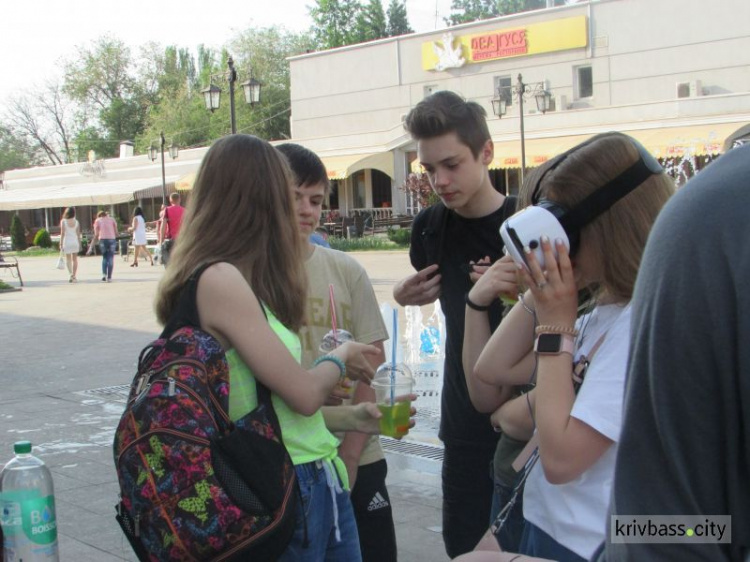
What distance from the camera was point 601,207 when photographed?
6.17 ft

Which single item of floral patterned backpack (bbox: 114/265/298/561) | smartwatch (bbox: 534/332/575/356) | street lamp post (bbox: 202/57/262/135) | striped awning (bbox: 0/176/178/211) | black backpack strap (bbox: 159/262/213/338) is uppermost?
street lamp post (bbox: 202/57/262/135)

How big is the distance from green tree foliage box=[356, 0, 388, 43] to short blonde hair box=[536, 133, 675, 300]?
7655cm

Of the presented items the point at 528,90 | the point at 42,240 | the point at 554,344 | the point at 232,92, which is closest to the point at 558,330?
the point at 554,344

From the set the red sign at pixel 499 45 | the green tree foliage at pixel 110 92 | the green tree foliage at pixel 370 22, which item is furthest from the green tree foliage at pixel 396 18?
the red sign at pixel 499 45

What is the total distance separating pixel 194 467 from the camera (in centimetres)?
200

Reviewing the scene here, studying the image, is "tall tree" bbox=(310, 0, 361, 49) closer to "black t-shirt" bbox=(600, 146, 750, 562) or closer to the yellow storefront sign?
the yellow storefront sign

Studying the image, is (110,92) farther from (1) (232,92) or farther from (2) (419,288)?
(2) (419,288)

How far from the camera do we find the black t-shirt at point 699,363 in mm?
1021

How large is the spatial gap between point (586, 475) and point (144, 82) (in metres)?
82.1

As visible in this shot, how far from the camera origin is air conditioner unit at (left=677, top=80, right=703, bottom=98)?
34281 mm

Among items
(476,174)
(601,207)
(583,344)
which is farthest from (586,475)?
(476,174)

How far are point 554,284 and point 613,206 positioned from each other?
247 millimetres

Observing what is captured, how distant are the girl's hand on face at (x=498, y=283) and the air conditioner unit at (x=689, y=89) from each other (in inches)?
1346

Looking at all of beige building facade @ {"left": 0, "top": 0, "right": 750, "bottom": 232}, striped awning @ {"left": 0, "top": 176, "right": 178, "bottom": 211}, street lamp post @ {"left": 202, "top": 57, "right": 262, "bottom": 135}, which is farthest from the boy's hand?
striped awning @ {"left": 0, "top": 176, "right": 178, "bottom": 211}
